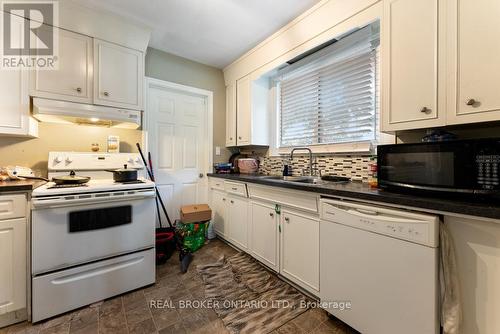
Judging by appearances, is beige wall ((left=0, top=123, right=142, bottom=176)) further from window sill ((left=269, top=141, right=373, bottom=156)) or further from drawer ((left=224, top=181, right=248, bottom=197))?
window sill ((left=269, top=141, right=373, bottom=156))

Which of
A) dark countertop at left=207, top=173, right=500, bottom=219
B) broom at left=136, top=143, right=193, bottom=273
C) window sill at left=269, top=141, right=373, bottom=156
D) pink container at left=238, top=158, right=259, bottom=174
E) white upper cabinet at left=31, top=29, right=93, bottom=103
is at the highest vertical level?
white upper cabinet at left=31, top=29, right=93, bottom=103

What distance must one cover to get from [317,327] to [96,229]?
1726 millimetres

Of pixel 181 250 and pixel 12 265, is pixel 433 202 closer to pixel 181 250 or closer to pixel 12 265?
pixel 181 250

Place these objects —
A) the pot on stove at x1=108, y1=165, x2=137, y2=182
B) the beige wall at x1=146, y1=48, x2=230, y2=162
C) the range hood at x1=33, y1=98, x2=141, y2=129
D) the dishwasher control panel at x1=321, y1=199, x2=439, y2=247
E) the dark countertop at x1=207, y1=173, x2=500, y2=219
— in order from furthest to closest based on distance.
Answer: the beige wall at x1=146, y1=48, x2=230, y2=162 → the pot on stove at x1=108, y1=165, x2=137, y2=182 → the range hood at x1=33, y1=98, x2=141, y2=129 → the dishwasher control panel at x1=321, y1=199, x2=439, y2=247 → the dark countertop at x1=207, y1=173, x2=500, y2=219

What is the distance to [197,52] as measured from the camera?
9.23 ft

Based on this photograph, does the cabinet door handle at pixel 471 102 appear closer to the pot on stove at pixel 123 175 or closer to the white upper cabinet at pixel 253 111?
the white upper cabinet at pixel 253 111

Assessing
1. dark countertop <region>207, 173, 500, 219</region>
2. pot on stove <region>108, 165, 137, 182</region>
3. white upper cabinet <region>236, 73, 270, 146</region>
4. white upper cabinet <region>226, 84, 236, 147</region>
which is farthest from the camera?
white upper cabinet <region>226, 84, 236, 147</region>

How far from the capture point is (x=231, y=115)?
10.5 ft

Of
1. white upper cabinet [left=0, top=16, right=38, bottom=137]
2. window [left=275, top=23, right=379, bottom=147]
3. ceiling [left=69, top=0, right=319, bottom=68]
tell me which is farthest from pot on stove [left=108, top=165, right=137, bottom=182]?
window [left=275, top=23, right=379, bottom=147]

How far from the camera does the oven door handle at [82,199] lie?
1431mm

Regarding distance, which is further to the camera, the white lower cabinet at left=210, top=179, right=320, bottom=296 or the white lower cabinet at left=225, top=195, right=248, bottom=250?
the white lower cabinet at left=225, top=195, right=248, bottom=250

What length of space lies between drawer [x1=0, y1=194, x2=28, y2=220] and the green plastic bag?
1.33 metres

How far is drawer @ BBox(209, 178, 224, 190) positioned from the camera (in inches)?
110

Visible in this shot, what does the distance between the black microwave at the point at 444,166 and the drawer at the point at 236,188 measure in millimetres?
1326
